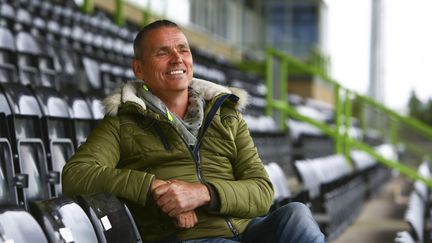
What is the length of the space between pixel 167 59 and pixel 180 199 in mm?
243

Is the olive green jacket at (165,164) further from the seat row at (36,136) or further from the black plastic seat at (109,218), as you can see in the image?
the seat row at (36,136)

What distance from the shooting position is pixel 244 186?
3.86 ft

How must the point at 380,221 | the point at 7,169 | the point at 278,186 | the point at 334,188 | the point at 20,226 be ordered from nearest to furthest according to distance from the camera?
the point at 20,226
the point at 7,169
the point at 278,186
the point at 334,188
the point at 380,221

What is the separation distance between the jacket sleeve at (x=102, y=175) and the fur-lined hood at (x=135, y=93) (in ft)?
0.16

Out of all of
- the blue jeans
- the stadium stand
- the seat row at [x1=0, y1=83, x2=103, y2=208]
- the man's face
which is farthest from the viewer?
the seat row at [x1=0, y1=83, x2=103, y2=208]

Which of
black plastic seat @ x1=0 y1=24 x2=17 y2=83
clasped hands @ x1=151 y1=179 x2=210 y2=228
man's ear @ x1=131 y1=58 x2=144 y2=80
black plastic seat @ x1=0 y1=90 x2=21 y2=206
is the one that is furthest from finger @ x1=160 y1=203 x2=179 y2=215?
black plastic seat @ x1=0 y1=24 x2=17 y2=83

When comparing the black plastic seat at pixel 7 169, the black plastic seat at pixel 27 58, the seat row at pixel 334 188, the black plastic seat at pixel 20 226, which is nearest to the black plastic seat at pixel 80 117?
the black plastic seat at pixel 7 169

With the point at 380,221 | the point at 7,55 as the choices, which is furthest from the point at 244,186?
the point at 380,221

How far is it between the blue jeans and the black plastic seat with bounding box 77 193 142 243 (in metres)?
0.11

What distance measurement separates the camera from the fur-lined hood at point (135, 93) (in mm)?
1169

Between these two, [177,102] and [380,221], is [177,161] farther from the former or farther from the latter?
[380,221]

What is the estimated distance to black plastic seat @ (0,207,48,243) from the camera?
82cm

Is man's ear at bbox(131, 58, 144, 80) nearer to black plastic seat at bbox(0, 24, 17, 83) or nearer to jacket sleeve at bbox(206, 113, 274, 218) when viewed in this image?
jacket sleeve at bbox(206, 113, 274, 218)

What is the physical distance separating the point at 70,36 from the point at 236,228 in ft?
8.51
